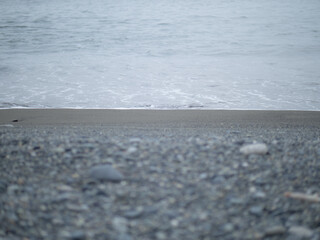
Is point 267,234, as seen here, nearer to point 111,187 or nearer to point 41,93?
point 111,187

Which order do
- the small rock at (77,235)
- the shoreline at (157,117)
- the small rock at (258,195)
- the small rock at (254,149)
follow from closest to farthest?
the small rock at (77,235), the small rock at (258,195), the small rock at (254,149), the shoreline at (157,117)

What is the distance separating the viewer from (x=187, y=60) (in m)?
10.1

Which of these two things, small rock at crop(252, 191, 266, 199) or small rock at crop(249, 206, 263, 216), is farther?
small rock at crop(252, 191, 266, 199)

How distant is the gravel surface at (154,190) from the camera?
5.26 feet

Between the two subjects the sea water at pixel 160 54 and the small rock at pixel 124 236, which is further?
the sea water at pixel 160 54

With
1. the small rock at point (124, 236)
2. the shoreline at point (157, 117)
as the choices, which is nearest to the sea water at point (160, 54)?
the shoreline at point (157, 117)

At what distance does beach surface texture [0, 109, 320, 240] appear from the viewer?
1605mm

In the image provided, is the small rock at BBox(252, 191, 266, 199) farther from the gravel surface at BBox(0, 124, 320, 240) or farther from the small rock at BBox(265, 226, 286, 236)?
the small rock at BBox(265, 226, 286, 236)

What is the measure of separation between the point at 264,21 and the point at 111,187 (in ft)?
47.9

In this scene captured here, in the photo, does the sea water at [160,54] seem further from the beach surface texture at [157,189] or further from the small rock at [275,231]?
the small rock at [275,231]

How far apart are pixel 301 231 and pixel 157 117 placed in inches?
139

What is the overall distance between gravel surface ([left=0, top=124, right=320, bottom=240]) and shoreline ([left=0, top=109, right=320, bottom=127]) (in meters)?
1.98

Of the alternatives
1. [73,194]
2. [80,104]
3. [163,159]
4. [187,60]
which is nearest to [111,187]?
[73,194]

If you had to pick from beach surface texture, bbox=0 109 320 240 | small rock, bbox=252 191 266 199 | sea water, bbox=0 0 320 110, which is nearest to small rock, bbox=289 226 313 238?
beach surface texture, bbox=0 109 320 240
